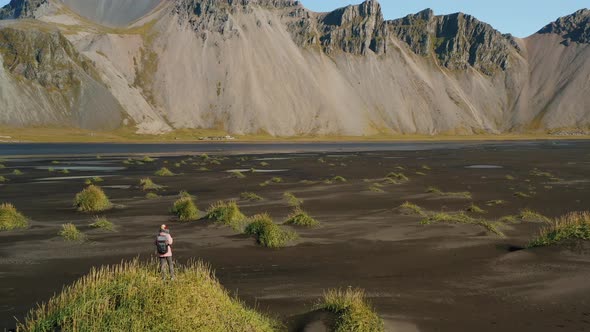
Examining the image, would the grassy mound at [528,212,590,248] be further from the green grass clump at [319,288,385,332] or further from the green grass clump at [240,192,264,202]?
the green grass clump at [240,192,264,202]

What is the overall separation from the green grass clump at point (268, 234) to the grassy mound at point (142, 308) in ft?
35.0

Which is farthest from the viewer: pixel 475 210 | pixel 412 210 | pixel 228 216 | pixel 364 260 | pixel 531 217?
pixel 475 210

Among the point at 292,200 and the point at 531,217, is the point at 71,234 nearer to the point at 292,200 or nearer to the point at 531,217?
the point at 292,200

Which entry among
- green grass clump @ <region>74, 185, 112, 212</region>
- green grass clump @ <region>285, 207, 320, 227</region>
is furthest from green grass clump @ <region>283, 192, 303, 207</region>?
green grass clump @ <region>74, 185, 112, 212</region>

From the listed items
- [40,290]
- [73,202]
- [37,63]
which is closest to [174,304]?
[40,290]

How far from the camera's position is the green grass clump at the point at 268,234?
21453 millimetres

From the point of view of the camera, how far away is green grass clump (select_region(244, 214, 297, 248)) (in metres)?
21.5

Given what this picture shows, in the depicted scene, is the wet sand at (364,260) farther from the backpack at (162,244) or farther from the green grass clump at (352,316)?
the backpack at (162,244)

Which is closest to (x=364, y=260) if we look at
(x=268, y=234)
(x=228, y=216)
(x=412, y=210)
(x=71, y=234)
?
(x=268, y=234)

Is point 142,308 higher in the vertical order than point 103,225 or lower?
higher

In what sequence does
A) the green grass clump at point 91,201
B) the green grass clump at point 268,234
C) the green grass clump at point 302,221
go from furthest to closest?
the green grass clump at point 91,201
the green grass clump at point 302,221
the green grass clump at point 268,234

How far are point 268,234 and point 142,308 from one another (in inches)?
486

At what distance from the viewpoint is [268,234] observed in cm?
2178

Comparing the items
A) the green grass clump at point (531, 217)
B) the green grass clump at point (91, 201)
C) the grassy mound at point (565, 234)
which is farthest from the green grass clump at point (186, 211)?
the green grass clump at point (531, 217)
